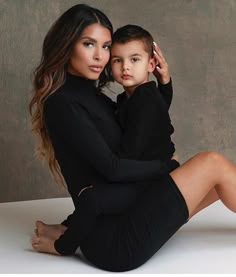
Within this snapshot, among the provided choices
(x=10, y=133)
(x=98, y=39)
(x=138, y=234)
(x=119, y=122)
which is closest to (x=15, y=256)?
(x=138, y=234)

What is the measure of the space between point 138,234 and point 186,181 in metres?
0.29

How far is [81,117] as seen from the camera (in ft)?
8.23

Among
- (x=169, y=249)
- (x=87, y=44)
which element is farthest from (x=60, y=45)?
(x=169, y=249)

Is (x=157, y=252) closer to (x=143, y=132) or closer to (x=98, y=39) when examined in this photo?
(x=143, y=132)

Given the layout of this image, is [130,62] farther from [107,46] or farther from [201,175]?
[201,175]

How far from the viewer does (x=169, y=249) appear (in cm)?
271

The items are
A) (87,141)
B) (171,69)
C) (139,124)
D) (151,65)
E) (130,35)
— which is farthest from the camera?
(171,69)

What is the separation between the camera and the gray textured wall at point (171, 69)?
4.52 m

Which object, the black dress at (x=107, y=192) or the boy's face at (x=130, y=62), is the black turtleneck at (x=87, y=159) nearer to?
the black dress at (x=107, y=192)

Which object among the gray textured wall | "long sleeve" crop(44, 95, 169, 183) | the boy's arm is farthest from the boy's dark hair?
the gray textured wall

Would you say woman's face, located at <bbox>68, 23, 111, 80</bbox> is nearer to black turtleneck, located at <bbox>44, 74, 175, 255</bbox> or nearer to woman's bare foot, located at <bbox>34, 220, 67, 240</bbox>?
black turtleneck, located at <bbox>44, 74, 175, 255</bbox>

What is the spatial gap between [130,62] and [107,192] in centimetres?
64

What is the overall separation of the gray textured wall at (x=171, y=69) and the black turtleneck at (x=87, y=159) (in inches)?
75.7

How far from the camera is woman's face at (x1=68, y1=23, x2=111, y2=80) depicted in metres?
2.64
